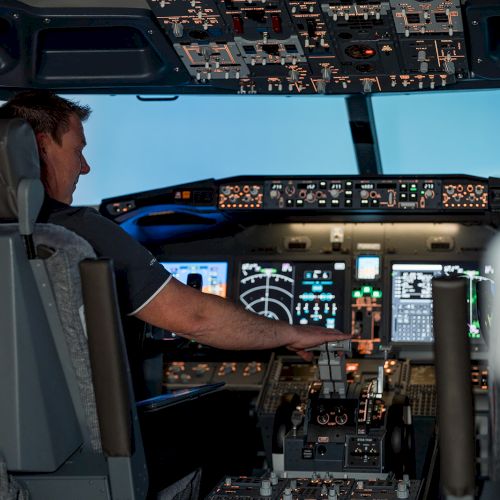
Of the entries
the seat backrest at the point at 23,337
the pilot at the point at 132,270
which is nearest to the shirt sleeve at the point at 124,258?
the pilot at the point at 132,270

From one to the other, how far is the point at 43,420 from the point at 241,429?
8.25ft

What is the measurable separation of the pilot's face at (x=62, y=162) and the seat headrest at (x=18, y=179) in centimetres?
51

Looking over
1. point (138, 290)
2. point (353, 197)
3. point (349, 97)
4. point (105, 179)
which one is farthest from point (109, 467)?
point (105, 179)

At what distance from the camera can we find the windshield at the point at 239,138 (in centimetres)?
756

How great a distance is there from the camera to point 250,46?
155 inches

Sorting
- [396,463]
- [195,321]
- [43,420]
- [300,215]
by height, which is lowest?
[396,463]

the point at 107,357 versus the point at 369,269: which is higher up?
the point at 369,269

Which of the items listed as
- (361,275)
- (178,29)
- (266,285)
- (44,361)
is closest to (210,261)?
(266,285)

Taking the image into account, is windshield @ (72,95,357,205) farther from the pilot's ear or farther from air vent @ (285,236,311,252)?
the pilot's ear

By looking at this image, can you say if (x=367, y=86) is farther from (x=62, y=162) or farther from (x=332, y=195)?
(x=62, y=162)

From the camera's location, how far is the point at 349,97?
4895mm

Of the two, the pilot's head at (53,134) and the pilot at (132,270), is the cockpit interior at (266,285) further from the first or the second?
the pilot's head at (53,134)

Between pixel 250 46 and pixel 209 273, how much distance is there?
1381 millimetres

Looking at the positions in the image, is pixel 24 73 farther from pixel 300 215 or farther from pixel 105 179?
pixel 105 179
